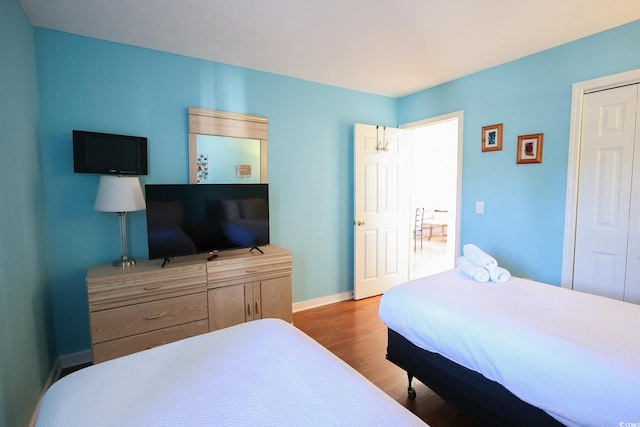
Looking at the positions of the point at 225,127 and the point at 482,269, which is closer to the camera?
the point at 482,269

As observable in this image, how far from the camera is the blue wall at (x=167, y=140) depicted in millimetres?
2297

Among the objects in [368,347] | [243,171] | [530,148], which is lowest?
[368,347]

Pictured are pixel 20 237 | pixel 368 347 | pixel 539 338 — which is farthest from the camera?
pixel 368 347

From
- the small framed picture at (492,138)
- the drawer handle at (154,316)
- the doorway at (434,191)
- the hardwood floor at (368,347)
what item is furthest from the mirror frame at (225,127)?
the doorway at (434,191)

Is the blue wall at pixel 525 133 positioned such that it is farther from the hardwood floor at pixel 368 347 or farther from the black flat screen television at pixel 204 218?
the black flat screen television at pixel 204 218

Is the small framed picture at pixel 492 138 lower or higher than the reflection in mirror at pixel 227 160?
higher

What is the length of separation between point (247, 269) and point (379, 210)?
6.11 ft

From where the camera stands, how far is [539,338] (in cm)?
133

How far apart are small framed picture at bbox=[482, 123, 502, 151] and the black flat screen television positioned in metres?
2.23

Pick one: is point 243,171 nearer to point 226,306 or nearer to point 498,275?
point 226,306

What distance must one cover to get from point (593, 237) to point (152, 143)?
12.1 feet

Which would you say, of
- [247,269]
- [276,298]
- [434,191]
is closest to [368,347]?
[276,298]

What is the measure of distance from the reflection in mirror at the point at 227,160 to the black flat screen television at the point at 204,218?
10.6 inches

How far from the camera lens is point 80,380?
102 centimetres
